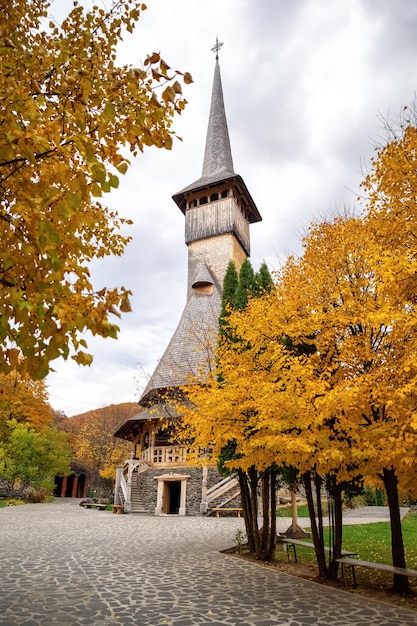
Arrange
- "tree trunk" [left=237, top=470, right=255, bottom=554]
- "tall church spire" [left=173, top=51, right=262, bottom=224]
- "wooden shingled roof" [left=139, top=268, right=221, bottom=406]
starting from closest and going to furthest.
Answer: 1. "tree trunk" [left=237, top=470, right=255, bottom=554]
2. "wooden shingled roof" [left=139, top=268, right=221, bottom=406]
3. "tall church spire" [left=173, top=51, right=262, bottom=224]

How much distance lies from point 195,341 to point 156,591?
2144cm

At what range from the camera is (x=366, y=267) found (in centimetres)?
857

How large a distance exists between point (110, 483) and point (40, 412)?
34.1 ft

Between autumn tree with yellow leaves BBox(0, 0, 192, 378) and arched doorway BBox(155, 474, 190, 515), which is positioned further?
arched doorway BBox(155, 474, 190, 515)

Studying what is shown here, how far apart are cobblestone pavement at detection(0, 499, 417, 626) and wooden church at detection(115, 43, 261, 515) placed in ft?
18.9

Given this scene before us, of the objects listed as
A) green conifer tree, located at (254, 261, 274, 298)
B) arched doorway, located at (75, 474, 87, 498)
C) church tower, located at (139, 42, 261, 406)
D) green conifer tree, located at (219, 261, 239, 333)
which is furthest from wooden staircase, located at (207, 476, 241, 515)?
arched doorway, located at (75, 474, 87, 498)

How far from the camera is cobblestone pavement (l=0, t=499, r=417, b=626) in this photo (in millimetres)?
5723

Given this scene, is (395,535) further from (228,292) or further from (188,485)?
(188,485)

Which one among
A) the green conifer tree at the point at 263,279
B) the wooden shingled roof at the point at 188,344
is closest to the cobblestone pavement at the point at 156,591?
the green conifer tree at the point at 263,279

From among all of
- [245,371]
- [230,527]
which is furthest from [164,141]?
[230,527]

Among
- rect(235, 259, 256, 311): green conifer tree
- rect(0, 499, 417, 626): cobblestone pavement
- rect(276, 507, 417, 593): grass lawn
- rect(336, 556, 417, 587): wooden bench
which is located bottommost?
rect(276, 507, 417, 593): grass lawn

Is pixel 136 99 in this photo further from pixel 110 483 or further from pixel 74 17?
pixel 110 483

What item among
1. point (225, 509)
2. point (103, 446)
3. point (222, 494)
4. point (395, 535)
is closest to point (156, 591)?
point (395, 535)

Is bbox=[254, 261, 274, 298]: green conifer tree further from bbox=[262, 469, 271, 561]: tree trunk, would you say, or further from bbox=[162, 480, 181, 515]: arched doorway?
bbox=[162, 480, 181, 515]: arched doorway
